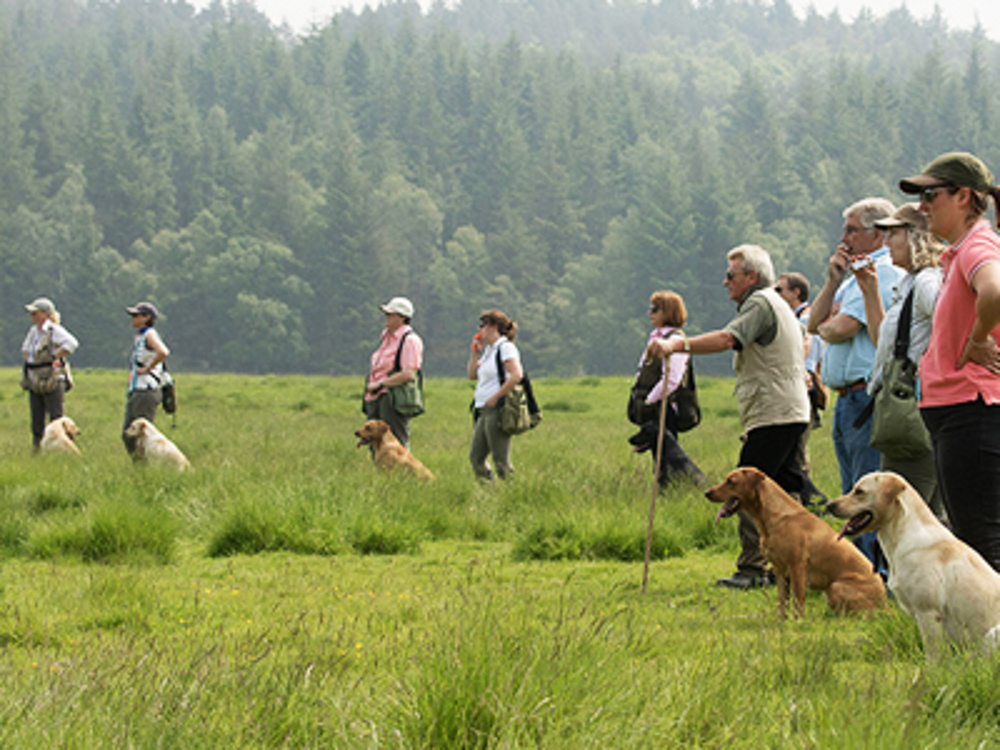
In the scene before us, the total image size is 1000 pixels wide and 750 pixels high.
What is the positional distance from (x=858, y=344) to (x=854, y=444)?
0.65m

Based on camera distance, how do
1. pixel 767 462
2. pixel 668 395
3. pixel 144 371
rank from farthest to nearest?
pixel 144 371 < pixel 668 395 < pixel 767 462

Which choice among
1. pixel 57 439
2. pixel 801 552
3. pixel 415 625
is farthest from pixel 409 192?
pixel 415 625

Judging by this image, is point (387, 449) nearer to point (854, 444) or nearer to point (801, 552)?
point (854, 444)

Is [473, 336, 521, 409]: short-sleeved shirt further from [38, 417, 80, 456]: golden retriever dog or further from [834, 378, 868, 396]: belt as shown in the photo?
[38, 417, 80, 456]: golden retriever dog

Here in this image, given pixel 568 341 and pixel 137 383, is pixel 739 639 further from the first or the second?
pixel 568 341

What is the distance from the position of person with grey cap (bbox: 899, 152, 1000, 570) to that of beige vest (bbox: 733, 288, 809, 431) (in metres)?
2.44

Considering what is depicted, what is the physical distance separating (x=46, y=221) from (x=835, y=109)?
84686mm

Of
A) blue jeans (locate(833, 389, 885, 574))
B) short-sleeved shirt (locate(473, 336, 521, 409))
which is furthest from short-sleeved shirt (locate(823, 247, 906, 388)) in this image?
short-sleeved shirt (locate(473, 336, 521, 409))

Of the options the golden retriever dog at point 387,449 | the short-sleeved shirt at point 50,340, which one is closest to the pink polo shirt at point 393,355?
the golden retriever dog at point 387,449

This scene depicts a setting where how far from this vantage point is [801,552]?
6512 millimetres

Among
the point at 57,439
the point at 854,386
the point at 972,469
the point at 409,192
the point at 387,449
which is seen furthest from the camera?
the point at 409,192

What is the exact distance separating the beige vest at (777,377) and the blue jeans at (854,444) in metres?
0.24

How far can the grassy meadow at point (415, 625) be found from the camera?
349 cm

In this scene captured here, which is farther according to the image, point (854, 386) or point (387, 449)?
point (387, 449)
